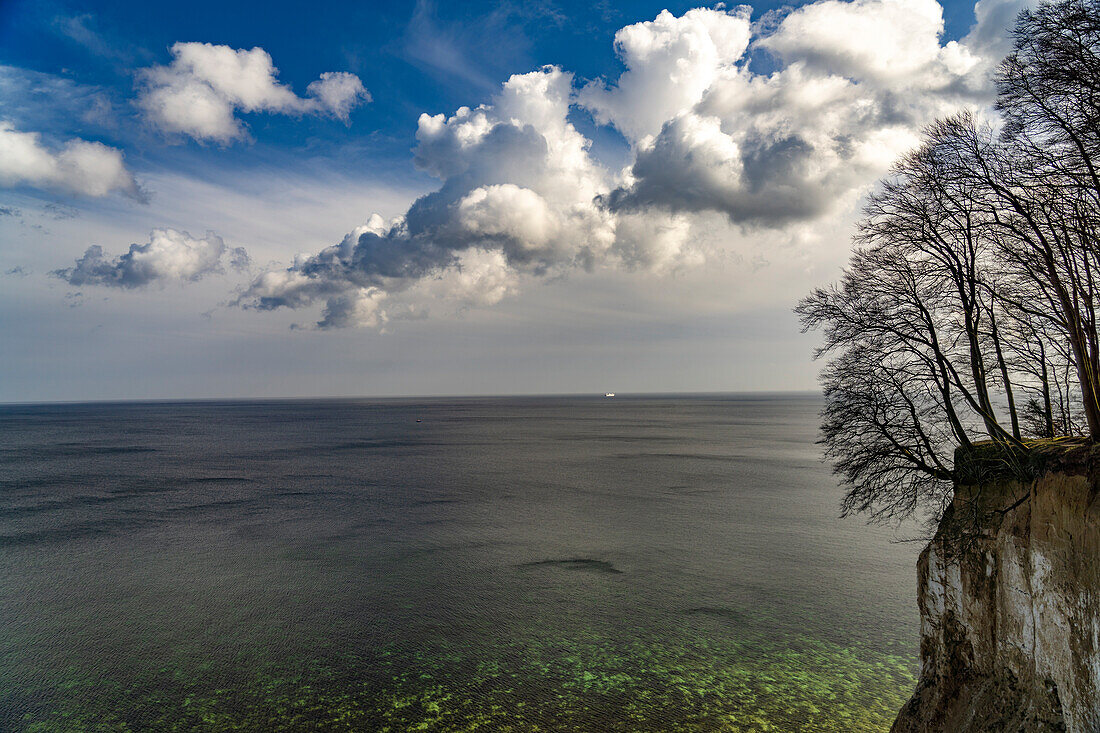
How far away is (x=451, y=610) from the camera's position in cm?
2556

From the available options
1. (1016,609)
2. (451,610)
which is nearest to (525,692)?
(451,610)

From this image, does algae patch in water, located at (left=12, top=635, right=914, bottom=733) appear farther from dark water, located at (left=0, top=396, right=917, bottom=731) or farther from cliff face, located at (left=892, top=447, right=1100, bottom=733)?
cliff face, located at (left=892, top=447, right=1100, bottom=733)

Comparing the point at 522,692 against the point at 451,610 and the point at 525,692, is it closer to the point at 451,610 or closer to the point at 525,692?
the point at 525,692

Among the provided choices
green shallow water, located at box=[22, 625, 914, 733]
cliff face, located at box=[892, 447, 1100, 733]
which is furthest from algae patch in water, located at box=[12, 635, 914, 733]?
cliff face, located at box=[892, 447, 1100, 733]

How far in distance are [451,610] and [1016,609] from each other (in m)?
20.5

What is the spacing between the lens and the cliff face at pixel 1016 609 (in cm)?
1043

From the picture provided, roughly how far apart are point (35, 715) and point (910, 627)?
31366 millimetres

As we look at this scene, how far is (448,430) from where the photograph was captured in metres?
136

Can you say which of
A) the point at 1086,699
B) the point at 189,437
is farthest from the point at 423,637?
the point at 189,437

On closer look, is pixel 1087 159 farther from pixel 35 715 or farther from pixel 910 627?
pixel 35 715

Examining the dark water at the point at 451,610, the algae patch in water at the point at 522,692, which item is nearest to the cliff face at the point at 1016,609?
the algae patch in water at the point at 522,692

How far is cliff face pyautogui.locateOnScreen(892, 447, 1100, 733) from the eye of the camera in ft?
34.2

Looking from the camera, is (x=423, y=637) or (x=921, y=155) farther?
(x=423, y=637)

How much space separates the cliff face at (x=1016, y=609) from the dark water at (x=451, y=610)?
4960 millimetres
